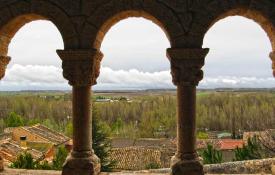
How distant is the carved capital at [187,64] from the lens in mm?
5875

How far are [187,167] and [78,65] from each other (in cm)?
246

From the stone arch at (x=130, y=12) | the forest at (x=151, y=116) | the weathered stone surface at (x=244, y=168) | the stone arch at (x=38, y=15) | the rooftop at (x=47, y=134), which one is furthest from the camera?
the forest at (x=151, y=116)

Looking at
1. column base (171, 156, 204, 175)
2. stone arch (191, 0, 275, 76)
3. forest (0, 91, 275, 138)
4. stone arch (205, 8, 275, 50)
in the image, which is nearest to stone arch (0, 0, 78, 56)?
stone arch (191, 0, 275, 76)

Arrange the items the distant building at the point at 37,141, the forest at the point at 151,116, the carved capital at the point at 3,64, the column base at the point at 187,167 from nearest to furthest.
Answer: the column base at the point at 187,167
the carved capital at the point at 3,64
the distant building at the point at 37,141
the forest at the point at 151,116

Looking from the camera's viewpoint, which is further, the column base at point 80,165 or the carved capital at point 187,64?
the column base at point 80,165

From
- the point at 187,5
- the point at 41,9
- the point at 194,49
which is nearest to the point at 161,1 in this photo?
the point at 187,5

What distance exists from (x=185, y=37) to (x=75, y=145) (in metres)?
2.60

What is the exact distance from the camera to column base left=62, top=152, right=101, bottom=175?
6055mm

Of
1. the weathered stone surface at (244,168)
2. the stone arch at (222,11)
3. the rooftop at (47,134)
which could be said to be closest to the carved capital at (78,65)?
the stone arch at (222,11)

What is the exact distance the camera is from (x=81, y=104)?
6234mm

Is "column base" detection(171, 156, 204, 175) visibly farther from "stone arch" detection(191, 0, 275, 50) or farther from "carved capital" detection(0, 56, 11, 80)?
"carved capital" detection(0, 56, 11, 80)

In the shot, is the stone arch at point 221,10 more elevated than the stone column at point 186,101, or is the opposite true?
the stone arch at point 221,10

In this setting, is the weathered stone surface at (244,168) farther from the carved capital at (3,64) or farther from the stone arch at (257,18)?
the carved capital at (3,64)

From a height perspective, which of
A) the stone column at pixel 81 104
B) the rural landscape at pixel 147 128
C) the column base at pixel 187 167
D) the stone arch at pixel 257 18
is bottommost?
the rural landscape at pixel 147 128
